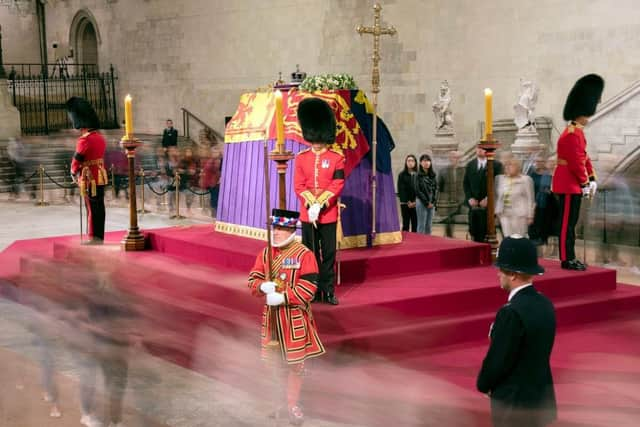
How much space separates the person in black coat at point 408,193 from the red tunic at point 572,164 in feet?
9.36

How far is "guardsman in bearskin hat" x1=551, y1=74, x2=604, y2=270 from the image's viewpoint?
8.95m

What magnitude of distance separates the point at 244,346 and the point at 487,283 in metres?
2.31

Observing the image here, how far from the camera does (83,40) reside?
30.5 metres

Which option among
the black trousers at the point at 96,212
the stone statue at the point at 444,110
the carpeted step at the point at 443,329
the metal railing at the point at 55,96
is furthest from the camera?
the metal railing at the point at 55,96

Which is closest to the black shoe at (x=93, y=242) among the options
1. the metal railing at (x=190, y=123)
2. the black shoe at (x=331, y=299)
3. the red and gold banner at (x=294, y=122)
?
the red and gold banner at (x=294, y=122)

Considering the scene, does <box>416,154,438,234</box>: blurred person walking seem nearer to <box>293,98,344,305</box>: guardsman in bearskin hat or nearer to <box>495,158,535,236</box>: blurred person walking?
<box>495,158,535,236</box>: blurred person walking

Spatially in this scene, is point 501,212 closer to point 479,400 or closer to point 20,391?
point 479,400

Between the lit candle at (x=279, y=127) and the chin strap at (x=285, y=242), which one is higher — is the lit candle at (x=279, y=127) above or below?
above

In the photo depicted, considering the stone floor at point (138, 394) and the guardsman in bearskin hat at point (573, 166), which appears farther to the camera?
the guardsman in bearskin hat at point (573, 166)

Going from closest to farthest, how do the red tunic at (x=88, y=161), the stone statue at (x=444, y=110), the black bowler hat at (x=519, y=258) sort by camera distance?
the black bowler hat at (x=519, y=258), the red tunic at (x=88, y=161), the stone statue at (x=444, y=110)

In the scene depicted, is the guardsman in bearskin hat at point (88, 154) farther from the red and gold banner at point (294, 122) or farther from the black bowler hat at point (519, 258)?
the black bowler hat at point (519, 258)

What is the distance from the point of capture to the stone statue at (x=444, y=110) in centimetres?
1608

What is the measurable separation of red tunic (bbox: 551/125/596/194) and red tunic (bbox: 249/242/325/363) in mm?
3711

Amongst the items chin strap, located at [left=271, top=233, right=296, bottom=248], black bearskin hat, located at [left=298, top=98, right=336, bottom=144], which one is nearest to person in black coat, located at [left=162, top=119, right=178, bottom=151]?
black bearskin hat, located at [left=298, top=98, right=336, bottom=144]
